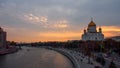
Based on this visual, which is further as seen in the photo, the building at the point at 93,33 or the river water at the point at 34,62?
the building at the point at 93,33

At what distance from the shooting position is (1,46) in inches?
2990

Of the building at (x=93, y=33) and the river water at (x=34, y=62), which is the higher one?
the building at (x=93, y=33)

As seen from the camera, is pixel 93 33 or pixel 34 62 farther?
pixel 93 33

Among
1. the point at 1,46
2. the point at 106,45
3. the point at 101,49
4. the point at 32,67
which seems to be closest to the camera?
the point at 32,67

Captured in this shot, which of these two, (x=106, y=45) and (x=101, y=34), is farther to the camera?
(x=101, y=34)

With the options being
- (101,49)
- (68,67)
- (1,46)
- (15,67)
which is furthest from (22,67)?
(1,46)

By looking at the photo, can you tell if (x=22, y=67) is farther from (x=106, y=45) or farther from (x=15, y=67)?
(x=106, y=45)

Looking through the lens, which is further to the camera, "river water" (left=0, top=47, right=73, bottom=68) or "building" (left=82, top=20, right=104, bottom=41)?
"building" (left=82, top=20, right=104, bottom=41)

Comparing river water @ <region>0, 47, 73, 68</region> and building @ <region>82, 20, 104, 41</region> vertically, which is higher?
building @ <region>82, 20, 104, 41</region>

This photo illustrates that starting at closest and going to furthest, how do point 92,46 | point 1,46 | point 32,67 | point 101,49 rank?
point 32,67 → point 101,49 → point 92,46 → point 1,46

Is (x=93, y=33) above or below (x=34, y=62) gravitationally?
above

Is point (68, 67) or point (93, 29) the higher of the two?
point (93, 29)

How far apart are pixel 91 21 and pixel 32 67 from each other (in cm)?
4872

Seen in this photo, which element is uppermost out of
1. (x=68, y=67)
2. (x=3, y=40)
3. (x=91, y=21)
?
(x=91, y=21)
